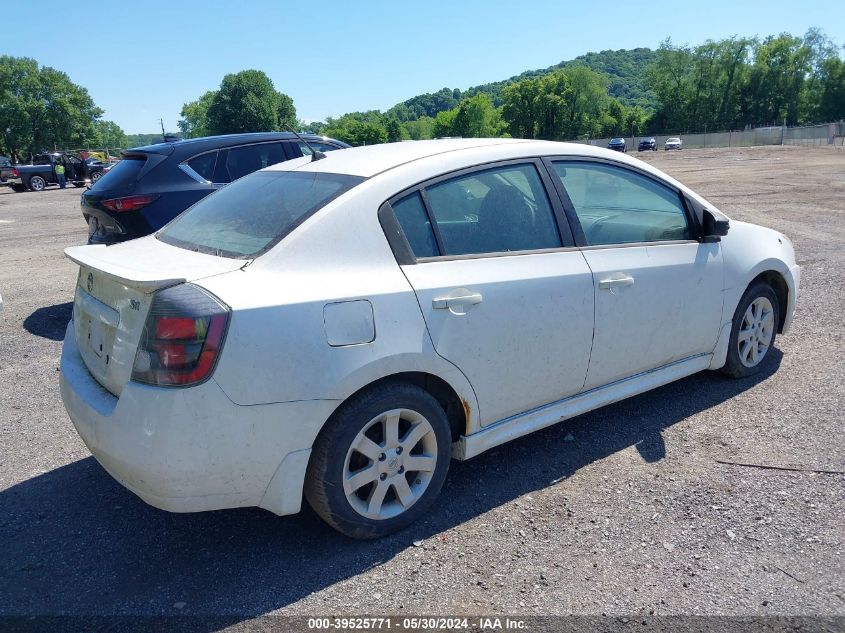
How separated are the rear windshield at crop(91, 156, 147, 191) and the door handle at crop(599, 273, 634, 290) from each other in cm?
503

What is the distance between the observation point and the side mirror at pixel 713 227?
4137 mm

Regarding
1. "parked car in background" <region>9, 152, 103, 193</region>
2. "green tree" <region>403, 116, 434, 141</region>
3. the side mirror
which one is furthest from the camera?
"green tree" <region>403, 116, 434, 141</region>

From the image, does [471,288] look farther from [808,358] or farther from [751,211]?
[751,211]

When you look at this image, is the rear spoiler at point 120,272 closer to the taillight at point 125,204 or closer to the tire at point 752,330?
the taillight at point 125,204

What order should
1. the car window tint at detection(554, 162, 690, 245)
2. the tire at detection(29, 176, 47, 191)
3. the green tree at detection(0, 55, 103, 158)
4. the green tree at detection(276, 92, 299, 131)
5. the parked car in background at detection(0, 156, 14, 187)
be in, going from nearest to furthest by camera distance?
the car window tint at detection(554, 162, 690, 245), the tire at detection(29, 176, 47, 191), the parked car in background at detection(0, 156, 14, 187), the green tree at detection(0, 55, 103, 158), the green tree at detection(276, 92, 299, 131)

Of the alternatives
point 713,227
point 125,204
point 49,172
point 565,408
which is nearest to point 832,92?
point 49,172

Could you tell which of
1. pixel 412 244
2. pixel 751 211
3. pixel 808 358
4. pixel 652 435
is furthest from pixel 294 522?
pixel 751 211

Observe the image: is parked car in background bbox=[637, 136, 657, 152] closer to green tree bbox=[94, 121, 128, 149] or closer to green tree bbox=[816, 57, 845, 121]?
green tree bbox=[816, 57, 845, 121]

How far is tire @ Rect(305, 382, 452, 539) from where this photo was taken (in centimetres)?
274

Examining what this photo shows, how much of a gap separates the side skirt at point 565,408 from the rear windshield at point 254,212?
1.32 m

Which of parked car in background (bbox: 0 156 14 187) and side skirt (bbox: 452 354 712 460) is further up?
side skirt (bbox: 452 354 712 460)

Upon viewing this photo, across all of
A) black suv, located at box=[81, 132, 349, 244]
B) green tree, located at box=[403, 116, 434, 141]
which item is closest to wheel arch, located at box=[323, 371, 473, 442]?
black suv, located at box=[81, 132, 349, 244]

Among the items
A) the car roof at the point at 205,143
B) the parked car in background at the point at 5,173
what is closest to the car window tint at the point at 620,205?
the car roof at the point at 205,143

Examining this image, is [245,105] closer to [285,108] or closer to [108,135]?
[285,108]
